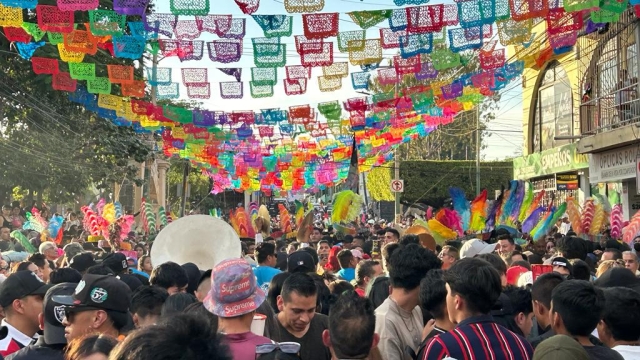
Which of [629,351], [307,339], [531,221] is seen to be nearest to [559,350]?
[629,351]

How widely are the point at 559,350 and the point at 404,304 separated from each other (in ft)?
5.81

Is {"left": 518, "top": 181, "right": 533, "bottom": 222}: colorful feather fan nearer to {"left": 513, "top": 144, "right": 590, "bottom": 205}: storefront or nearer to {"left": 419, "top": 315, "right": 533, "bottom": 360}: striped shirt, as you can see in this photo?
{"left": 513, "top": 144, "right": 590, "bottom": 205}: storefront

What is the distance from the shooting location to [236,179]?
4125 centimetres

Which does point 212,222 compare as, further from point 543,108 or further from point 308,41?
point 543,108

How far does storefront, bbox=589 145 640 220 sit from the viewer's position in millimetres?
18688

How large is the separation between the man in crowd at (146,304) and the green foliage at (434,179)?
1453 inches

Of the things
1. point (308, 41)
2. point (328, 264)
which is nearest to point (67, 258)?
point (328, 264)

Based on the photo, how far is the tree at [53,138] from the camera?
58.0ft

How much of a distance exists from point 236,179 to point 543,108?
1872 centimetres

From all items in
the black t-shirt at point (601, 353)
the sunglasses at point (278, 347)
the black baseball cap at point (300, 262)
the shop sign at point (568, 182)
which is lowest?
the black t-shirt at point (601, 353)

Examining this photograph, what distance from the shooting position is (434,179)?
43.4 meters

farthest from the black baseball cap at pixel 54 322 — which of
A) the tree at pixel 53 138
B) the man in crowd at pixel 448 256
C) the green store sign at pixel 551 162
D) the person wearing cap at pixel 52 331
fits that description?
the green store sign at pixel 551 162

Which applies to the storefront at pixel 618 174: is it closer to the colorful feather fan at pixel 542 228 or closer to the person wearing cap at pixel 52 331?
the colorful feather fan at pixel 542 228

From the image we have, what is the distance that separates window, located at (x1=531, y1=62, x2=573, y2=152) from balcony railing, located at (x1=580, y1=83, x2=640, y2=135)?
141 cm
